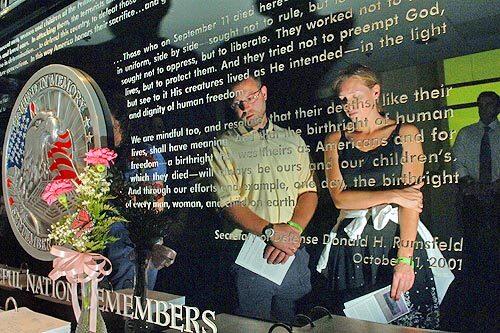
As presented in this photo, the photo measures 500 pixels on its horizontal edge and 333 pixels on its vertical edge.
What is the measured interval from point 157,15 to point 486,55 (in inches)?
38.7

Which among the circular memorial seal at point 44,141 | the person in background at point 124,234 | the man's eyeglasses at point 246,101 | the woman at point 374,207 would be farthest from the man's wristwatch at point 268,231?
the circular memorial seal at point 44,141

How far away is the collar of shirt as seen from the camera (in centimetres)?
115

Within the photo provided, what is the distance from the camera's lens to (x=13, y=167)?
2.06 metres

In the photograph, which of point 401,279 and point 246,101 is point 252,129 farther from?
point 401,279

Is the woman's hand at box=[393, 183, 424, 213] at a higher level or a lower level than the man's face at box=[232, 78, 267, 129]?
lower

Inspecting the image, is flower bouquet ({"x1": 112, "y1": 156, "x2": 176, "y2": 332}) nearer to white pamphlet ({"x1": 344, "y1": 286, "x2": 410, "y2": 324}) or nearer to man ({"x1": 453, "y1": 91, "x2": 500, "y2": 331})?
white pamphlet ({"x1": 344, "y1": 286, "x2": 410, "y2": 324})

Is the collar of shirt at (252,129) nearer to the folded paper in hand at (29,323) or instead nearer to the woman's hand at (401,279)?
the woman's hand at (401,279)

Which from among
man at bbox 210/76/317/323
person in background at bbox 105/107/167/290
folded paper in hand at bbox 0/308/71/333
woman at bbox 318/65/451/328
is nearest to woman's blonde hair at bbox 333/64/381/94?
woman at bbox 318/65/451/328

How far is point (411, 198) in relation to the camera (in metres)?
0.92

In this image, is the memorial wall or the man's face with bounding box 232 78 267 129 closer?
the memorial wall

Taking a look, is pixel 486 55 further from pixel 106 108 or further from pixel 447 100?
pixel 106 108

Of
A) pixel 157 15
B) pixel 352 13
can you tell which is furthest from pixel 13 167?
pixel 352 13

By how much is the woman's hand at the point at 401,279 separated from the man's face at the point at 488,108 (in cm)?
31

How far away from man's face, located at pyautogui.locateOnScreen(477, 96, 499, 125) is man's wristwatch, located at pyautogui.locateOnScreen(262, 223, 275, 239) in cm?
53
